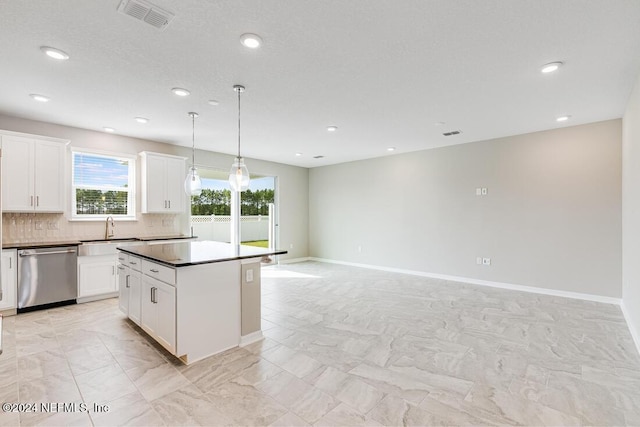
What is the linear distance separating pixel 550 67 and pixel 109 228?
630 centimetres

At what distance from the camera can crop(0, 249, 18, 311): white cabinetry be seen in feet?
12.8

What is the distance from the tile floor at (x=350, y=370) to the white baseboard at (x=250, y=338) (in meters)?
0.07

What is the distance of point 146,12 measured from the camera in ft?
6.86

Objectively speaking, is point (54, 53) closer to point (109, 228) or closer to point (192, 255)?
point (192, 255)

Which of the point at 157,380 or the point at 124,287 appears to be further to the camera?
the point at 124,287

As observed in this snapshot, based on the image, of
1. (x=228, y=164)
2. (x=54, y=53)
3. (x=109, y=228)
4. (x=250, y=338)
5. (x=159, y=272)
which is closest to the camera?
(x=54, y=53)

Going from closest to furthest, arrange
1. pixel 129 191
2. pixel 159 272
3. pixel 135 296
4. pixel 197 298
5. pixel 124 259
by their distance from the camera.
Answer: pixel 197 298, pixel 159 272, pixel 135 296, pixel 124 259, pixel 129 191

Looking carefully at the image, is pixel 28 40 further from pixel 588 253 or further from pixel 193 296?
pixel 588 253

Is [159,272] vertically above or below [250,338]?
above

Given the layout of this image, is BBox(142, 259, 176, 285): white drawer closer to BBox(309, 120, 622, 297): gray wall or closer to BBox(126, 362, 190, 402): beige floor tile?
BBox(126, 362, 190, 402): beige floor tile

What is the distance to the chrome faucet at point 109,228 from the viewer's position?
16.8ft

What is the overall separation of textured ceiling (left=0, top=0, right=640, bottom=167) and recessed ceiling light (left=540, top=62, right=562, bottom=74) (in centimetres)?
7

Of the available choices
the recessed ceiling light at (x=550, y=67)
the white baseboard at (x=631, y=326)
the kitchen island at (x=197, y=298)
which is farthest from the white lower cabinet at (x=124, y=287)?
the white baseboard at (x=631, y=326)

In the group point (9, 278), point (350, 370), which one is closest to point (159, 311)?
point (350, 370)
